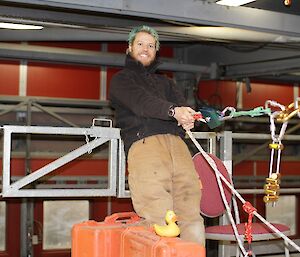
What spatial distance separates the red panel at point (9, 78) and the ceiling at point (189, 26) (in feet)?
2.81

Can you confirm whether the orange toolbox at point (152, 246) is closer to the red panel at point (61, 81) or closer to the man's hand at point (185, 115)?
the man's hand at point (185, 115)

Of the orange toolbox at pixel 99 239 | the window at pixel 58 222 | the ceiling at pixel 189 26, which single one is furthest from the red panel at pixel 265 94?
the orange toolbox at pixel 99 239

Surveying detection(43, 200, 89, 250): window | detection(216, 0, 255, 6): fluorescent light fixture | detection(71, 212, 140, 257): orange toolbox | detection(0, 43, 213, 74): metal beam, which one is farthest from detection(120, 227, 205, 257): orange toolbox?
detection(43, 200, 89, 250): window

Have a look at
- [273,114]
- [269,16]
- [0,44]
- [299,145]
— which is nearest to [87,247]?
[273,114]

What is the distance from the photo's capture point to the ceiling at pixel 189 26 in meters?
3.66

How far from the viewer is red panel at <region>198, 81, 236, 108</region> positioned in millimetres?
8367

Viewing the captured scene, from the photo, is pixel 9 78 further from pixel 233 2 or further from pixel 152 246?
pixel 152 246

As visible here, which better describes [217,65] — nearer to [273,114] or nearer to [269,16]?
[269,16]

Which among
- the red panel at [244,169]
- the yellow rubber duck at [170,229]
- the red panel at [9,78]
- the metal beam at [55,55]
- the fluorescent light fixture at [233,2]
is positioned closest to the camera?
the yellow rubber duck at [170,229]

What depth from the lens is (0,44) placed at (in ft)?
20.0

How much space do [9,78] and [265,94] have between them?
394 centimetres

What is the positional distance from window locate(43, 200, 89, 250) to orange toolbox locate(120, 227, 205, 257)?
4.25m

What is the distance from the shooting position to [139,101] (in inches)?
119

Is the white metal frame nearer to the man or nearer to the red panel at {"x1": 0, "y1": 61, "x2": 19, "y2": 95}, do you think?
the man
